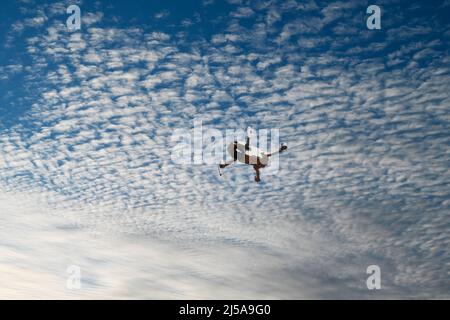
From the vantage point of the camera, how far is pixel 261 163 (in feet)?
203

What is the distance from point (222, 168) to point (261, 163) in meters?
5.40
